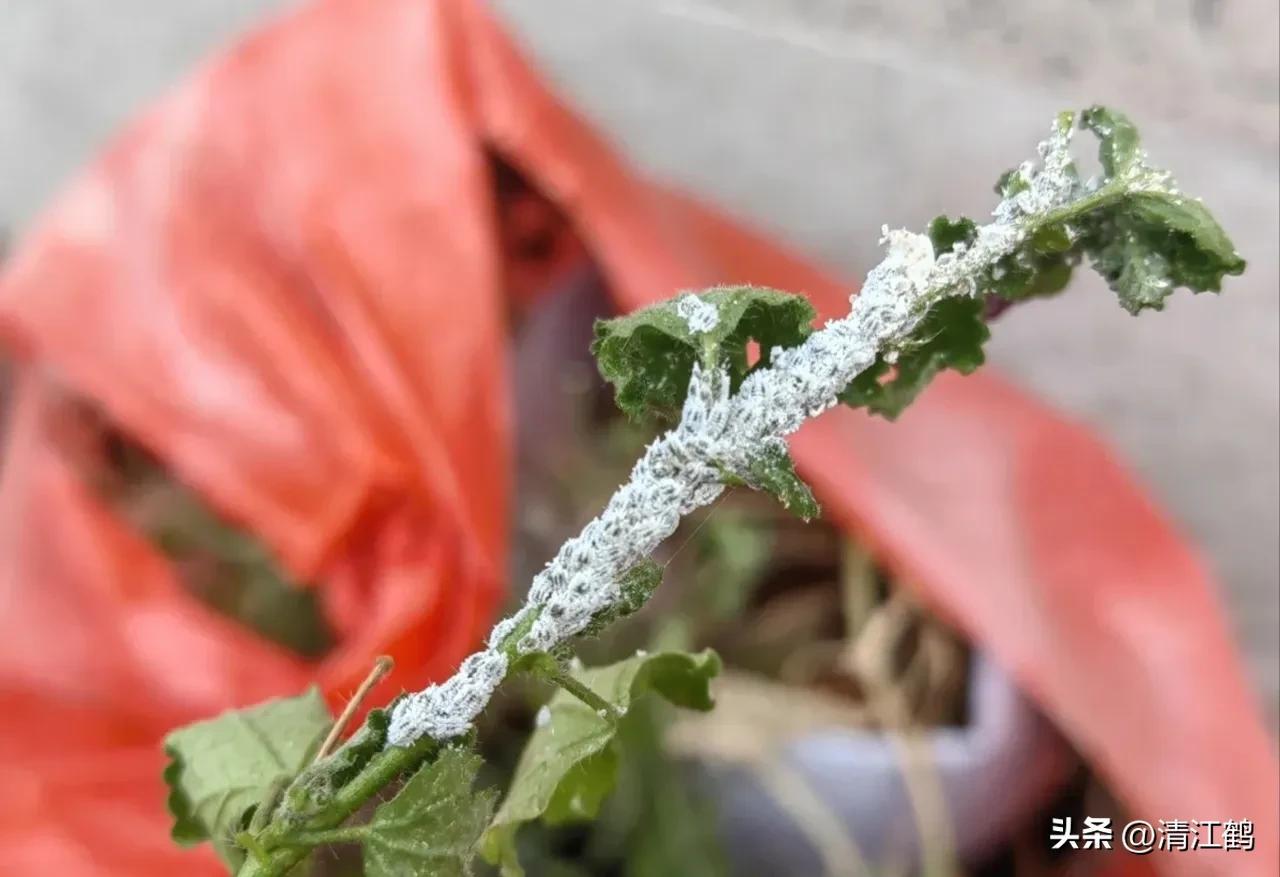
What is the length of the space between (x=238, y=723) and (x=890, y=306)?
0.13 m

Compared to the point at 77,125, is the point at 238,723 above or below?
below

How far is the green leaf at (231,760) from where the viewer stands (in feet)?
0.58

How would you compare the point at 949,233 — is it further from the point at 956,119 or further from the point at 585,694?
the point at 956,119

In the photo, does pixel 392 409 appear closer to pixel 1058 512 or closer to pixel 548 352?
pixel 548 352

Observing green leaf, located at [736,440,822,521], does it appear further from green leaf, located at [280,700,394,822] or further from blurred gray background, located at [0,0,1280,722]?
blurred gray background, located at [0,0,1280,722]

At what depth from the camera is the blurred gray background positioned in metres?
0.37

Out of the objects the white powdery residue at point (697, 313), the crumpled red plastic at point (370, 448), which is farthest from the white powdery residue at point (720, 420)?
the crumpled red plastic at point (370, 448)

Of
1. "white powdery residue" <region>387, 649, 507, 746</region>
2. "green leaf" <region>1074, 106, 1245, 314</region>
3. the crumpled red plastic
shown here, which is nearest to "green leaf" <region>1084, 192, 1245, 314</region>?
"green leaf" <region>1074, 106, 1245, 314</region>

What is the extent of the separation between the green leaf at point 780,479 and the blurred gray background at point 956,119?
0.26m

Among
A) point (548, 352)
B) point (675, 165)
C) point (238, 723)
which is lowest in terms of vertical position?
point (238, 723)

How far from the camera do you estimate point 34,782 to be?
356mm

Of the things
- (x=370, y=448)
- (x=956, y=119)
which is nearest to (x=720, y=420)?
(x=370, y=448)

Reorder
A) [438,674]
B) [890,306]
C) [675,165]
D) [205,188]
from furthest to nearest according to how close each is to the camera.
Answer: [675,165], [205,188], [438,674], [890,306]

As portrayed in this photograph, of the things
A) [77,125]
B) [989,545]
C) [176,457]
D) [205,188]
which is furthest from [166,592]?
[77,125]
